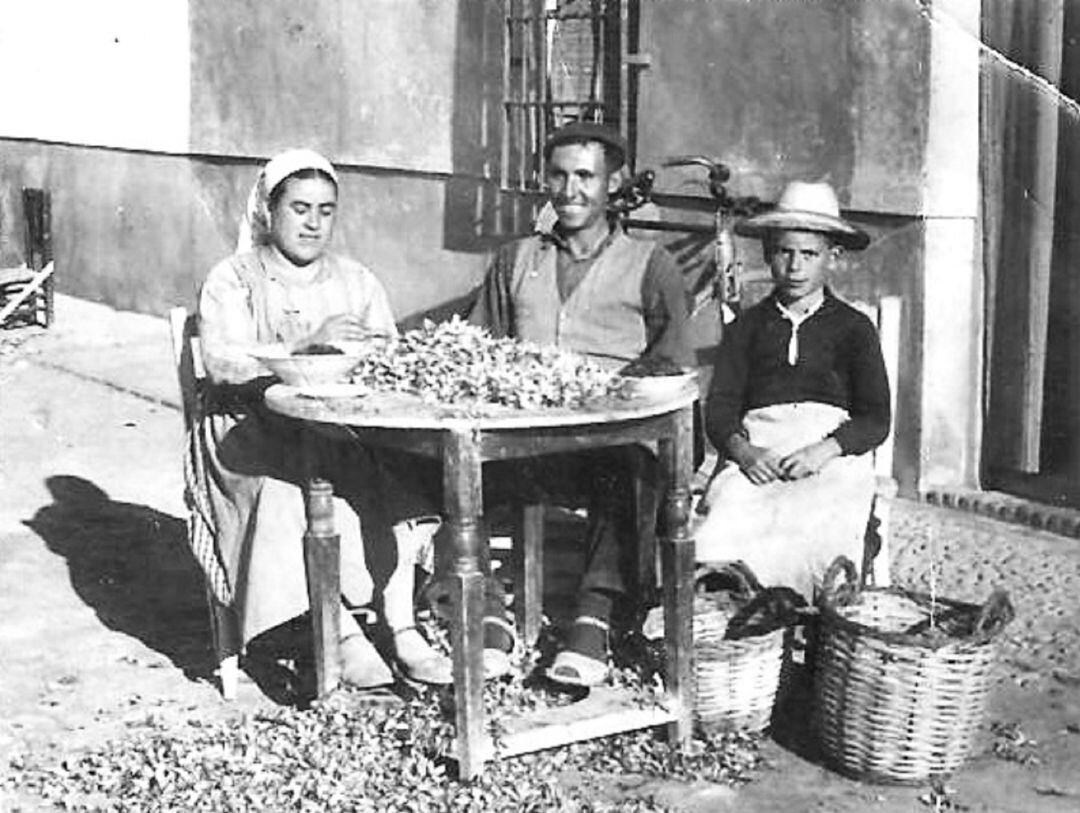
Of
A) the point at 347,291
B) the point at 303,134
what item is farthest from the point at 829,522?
the point at 303,134

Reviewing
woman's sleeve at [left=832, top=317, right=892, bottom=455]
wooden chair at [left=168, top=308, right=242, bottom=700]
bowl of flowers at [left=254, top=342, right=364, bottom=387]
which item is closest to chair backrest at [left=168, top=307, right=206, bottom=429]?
wooden chair at [left=168, top=308, right=242, bottom=700]

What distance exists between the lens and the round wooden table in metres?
4.38

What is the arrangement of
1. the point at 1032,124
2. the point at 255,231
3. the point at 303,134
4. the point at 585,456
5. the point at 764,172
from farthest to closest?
the point at 303,134 < the point at 764,172 < the point at 1032,124 < the point at 255,231 < the point at 585,456

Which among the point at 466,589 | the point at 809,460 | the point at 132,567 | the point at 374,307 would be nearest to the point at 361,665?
the point at 466,589

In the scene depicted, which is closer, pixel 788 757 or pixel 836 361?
pixel 788 757

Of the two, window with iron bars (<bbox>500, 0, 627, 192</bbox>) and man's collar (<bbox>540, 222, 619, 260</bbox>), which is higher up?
window with iron bars (<bbox>500, 0, 627, 192</bbox>)

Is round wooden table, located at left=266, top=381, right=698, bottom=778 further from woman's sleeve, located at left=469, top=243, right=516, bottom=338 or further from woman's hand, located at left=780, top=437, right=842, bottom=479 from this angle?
woman's sleeve, located at left=469, top=243, right=516, bottom=338

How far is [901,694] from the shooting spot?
4.55 metres

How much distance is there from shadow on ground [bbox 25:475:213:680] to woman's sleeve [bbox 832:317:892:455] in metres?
2.13

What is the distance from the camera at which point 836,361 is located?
5.48 m

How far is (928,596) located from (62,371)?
24.6 ft

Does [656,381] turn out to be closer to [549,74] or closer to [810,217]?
[810,217]

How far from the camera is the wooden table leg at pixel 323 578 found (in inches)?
200

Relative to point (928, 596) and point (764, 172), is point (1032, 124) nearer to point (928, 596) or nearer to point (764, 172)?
point (764, 172)
